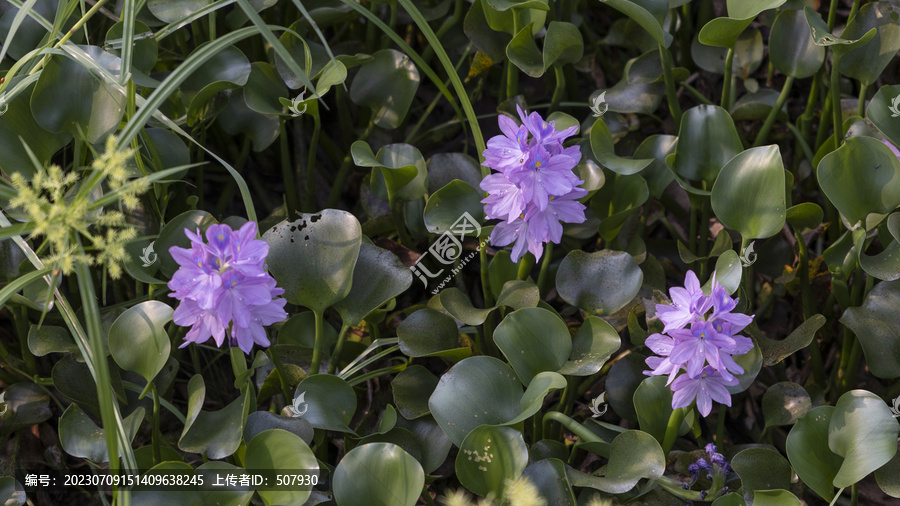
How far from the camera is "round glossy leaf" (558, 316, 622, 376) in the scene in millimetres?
1169

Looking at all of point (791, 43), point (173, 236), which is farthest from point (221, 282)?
point (791, 43)

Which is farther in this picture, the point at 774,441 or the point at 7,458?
the point at 774,441

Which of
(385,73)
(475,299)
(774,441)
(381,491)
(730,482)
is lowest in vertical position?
(774,441)

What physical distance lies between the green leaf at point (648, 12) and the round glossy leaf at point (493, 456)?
77 cm

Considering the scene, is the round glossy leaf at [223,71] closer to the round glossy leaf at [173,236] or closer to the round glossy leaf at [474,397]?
the round glossy leaf at [173,236]

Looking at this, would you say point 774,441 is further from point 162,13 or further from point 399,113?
point 162,13

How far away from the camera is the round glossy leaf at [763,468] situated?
3.85 ft

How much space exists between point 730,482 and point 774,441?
1.16 ft

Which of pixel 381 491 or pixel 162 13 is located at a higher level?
pixel 162 13

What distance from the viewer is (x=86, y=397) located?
1.28m

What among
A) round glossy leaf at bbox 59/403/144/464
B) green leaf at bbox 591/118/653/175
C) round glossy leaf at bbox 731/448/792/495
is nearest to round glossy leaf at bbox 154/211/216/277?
round glossy leaf at bbox 59/403/144/464

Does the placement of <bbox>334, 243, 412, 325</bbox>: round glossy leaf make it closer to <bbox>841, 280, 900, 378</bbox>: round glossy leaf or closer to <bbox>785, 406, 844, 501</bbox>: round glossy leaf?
<bbox>785, 406, 844, 501</bbox>: round glossy leaf

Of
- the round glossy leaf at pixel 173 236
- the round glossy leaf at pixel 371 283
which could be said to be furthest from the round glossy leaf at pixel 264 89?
the round glossy leaf at pixel 371 283

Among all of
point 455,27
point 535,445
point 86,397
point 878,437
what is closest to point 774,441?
point 878,437
